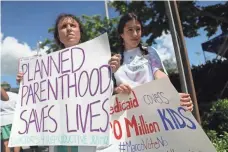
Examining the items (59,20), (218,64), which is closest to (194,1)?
(218,64)

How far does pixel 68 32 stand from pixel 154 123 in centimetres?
83

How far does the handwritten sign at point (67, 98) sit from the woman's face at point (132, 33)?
15cm

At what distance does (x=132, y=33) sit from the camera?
2.06m

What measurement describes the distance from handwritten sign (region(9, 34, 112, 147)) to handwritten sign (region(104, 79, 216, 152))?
10cm

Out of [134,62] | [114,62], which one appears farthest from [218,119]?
[114,62]

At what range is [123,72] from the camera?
79.3 inches

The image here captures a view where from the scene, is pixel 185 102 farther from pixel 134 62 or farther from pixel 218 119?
pixel 218 119

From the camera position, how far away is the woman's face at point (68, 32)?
2.23 meters

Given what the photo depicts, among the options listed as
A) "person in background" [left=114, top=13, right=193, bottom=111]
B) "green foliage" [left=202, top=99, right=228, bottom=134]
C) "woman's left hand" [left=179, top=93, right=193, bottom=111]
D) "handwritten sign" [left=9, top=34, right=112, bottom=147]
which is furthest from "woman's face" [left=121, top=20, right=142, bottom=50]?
"green foliage" [left=202, top=99, right=228, bottom=134]

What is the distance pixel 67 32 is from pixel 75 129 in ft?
2.10

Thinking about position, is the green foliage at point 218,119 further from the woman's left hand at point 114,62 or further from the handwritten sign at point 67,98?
the woman's left hand at point 114,62

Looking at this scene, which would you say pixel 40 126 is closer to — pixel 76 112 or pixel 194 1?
pixel 76 112

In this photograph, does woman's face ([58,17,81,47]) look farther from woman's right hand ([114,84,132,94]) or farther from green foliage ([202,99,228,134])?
green foliage ([202,99,228,134])

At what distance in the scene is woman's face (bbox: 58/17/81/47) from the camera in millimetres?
2230
